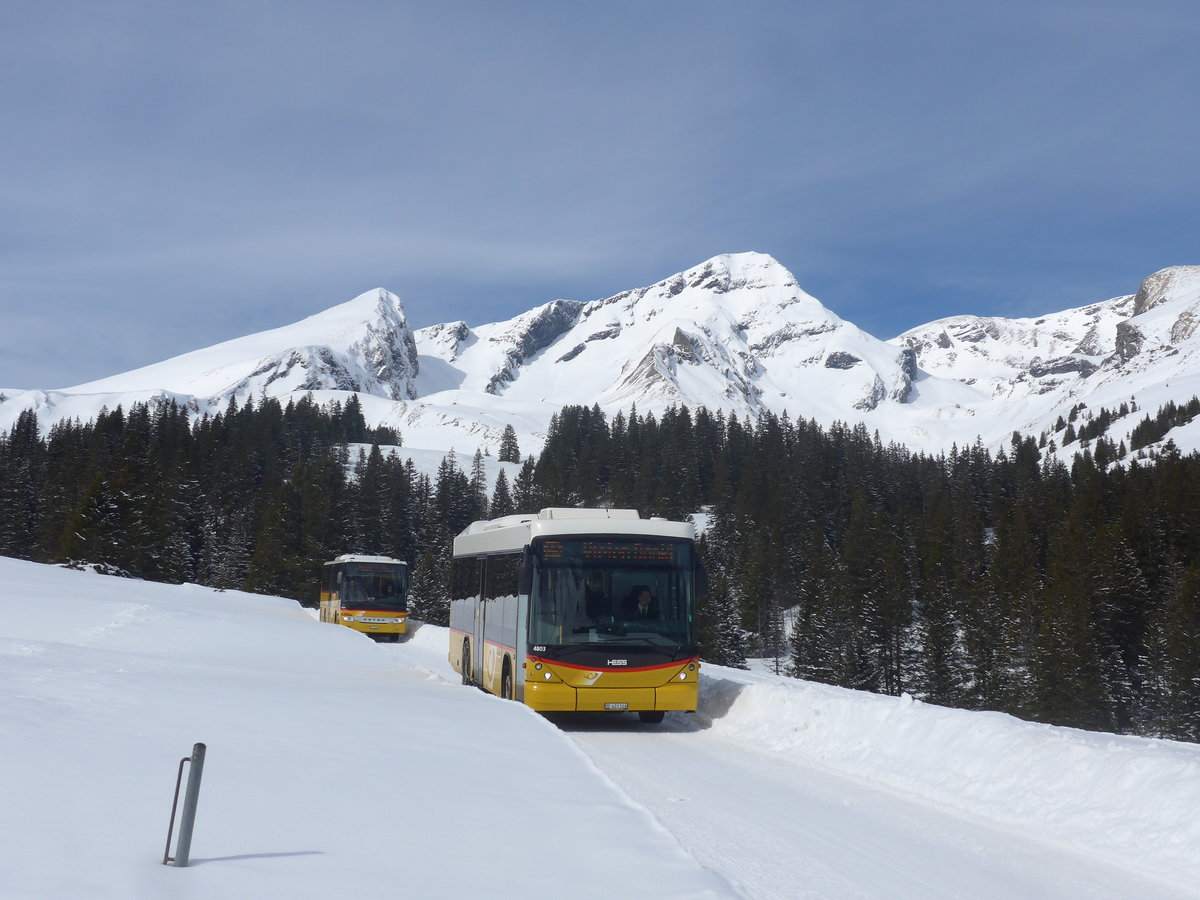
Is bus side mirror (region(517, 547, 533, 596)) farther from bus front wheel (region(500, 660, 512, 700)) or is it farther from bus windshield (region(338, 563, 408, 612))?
bus windshield (region(338, 563, 408, 612))

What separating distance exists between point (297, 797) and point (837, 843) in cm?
473

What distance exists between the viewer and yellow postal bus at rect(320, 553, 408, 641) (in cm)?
4306

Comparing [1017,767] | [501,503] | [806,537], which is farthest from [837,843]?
[501,503]

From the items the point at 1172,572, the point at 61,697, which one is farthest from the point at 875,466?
the point at 61,697

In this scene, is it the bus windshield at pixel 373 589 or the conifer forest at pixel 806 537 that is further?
the conifer forest at pixel 806 537

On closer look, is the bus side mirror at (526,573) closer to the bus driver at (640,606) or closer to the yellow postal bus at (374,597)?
the bus driver at (640,606)

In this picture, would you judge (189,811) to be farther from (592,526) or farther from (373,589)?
(373,589)

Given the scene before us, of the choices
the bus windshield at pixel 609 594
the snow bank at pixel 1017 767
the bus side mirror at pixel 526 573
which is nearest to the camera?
the snow bank at pixel 1017 767

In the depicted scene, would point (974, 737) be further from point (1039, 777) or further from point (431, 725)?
point (431, 725)

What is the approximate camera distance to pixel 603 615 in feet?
51.5

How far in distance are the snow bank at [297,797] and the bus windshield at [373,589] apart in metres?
28.6

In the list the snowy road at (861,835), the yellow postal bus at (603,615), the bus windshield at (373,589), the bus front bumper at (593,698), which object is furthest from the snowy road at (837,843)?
the bus windshield at (373,589)

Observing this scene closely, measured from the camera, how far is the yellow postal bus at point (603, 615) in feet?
50.4

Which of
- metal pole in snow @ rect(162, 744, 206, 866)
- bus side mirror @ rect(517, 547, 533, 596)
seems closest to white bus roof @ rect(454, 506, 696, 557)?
bus side mirror @ rect(517, 547, 533, 596)
